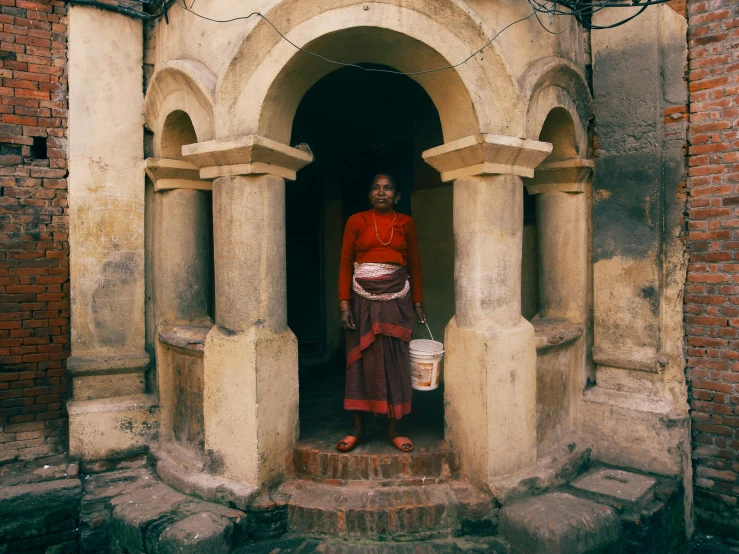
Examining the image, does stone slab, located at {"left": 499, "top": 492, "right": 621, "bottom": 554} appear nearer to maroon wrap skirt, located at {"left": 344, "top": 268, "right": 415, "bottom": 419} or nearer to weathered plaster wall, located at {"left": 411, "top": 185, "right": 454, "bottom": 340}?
maroon wrap skirt, located at {"left": 344, "top": 268, "right": 415, "bottom": 419}

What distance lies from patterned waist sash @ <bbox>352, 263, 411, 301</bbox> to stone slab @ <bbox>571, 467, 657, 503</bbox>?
209 cm

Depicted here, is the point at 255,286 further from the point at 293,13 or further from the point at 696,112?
the point at 696,112

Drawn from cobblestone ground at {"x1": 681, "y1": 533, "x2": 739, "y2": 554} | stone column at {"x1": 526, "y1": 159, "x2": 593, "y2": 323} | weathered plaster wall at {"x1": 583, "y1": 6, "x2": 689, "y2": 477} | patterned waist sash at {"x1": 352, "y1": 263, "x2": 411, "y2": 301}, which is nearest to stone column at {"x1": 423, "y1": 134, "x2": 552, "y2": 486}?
patterned waist sash at {"x1": 352, "y1": 263, "x2": 411, "y2": 301}

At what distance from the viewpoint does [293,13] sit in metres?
3.68

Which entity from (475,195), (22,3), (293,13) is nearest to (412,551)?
(475,195)

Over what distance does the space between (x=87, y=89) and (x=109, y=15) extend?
679 millimetres

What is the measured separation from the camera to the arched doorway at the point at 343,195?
6031 millimetres

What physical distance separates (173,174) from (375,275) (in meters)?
2.02

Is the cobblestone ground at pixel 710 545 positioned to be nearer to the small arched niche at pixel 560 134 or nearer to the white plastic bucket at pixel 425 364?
the white plastic bucket at pixel 425 364

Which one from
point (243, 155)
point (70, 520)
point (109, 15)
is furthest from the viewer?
point (109, 15)

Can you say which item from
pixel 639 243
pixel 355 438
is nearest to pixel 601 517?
pixel 355 438

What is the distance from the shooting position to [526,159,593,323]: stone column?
4797 mm

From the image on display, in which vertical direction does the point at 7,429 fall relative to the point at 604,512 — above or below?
above

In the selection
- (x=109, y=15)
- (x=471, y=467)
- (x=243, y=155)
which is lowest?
(x=471, y=467)
